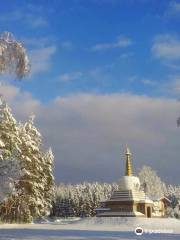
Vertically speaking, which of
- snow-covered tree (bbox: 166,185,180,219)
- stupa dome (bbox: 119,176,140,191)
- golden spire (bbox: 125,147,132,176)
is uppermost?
golden spire (bbox: 125,147,132,176)

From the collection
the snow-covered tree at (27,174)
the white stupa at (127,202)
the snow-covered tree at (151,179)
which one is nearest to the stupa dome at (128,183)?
the white stupa at (127,202)

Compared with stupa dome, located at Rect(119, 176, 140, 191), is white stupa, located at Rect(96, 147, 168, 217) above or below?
below

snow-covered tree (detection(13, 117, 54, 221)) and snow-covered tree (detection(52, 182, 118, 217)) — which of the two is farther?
snow-covered tree (detection(52, 182, 118, 217))

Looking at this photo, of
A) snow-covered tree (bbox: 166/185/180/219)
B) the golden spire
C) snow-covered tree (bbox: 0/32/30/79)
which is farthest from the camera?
snow-covered tree (bbox: 166/185/180/219)

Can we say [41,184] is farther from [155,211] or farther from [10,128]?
[155,211]

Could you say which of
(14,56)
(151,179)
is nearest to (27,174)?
(14,56)

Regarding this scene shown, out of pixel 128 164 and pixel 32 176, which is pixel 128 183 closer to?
pixel 128 164

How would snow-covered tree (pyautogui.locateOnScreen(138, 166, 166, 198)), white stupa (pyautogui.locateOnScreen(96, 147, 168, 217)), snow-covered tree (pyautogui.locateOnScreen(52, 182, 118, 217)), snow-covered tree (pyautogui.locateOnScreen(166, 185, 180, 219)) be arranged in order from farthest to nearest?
snow-covered tree (pyautogui.locateOnScreen(52, 182, 118, 217)) → snow-covered tree (pyautogui.locateOnScreen(138, 166, 166, 198)) → snow-covered tree (pyautogui.locateOnScreen(166, 185, 180, 219)) → white stupa (pyautogui.locateOnScreen(96, 147, 168, 217))

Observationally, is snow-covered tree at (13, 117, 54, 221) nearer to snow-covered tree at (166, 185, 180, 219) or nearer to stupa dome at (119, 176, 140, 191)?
stupa dome at (119, 176, 140, 191)

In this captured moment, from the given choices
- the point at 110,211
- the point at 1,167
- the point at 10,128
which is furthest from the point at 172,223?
the point at 1,167

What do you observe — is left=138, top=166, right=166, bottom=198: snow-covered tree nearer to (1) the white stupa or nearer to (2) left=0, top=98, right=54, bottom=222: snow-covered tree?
(1) the white stupa

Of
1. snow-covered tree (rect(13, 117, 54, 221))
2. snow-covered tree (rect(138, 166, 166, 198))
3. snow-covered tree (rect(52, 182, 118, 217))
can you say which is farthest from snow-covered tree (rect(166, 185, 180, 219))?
snow-covered tree (rect(13, 117, 54, 221))

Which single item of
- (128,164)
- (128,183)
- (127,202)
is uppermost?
(128,164)

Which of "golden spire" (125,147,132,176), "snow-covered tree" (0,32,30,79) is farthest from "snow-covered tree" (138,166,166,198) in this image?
"snow-covered tree" (0,32,30,79)
